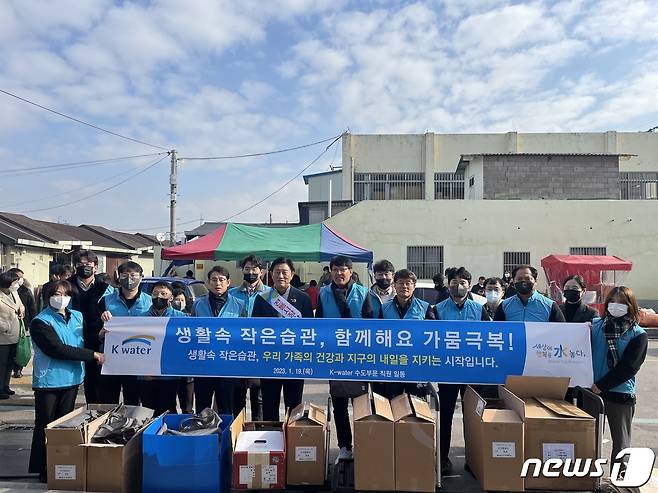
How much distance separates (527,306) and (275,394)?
7.79 feet

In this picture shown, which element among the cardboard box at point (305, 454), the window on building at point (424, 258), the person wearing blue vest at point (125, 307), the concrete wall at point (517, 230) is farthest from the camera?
the window on building at point (424, 258)

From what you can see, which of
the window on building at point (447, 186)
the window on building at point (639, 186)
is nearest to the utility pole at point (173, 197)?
the window on building at point (447, 186)

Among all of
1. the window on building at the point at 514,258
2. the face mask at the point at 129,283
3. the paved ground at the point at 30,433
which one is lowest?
the paved ground at the point at 30,433

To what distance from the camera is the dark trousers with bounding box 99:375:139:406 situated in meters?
4.68

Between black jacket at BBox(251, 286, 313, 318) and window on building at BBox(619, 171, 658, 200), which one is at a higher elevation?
window on building at BBox(619, 171, 658, 200)

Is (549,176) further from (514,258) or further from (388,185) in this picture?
(388,185)

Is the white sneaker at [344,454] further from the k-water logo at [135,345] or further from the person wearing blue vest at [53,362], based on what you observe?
the person wearing blue vest at [53,362]

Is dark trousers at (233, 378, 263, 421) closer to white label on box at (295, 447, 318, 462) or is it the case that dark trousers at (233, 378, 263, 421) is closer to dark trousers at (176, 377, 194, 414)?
dark trousers at (176, 377, 194, 414)

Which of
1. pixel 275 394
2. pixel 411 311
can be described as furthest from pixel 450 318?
pixel 275 394

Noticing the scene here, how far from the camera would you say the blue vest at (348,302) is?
465 centimetres

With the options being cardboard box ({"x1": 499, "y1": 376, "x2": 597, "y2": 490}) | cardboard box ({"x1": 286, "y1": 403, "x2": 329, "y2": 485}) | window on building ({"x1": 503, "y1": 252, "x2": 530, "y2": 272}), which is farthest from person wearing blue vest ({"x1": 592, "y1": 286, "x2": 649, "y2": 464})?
window on building ({"x1": 503, "y1": 252, "x2": 530, "y2": 272})

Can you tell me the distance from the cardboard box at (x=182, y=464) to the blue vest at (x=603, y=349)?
295 centimetres

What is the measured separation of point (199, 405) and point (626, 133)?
32.9 meters

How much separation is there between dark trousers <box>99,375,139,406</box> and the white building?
14.2 metres
